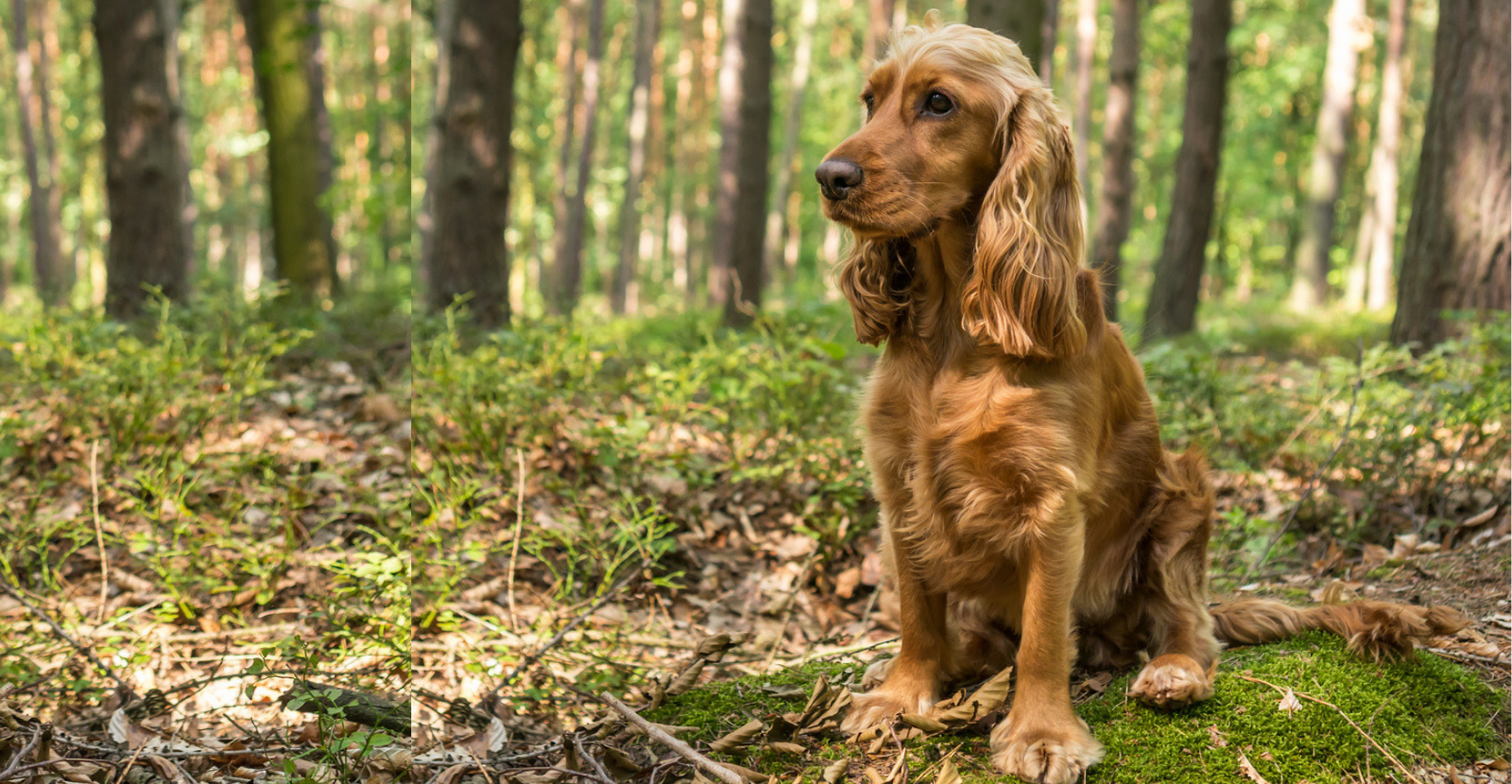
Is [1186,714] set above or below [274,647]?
below

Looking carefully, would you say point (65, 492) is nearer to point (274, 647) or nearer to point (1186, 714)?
point (274, 647)

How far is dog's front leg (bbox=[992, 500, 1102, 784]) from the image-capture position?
227 cm

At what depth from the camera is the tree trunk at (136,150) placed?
21.1ft

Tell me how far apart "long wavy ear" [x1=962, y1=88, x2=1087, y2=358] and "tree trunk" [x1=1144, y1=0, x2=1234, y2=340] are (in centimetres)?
748

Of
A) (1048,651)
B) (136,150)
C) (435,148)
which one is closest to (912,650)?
(1048,651)

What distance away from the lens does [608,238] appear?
3947 centimetres

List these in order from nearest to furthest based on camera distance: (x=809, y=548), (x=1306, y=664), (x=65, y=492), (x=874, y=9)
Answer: (x=1306, y=664) < (x=65, y=492) < (x=809, y=548) < (x=874, y=9)

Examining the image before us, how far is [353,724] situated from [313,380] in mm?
3196

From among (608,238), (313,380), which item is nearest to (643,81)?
(313,380)

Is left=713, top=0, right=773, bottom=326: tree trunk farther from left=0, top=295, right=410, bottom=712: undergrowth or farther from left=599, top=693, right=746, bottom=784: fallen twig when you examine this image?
left=599, top=693, right=746, bottom=784: fallen twig

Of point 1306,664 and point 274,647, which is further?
point 1306,664

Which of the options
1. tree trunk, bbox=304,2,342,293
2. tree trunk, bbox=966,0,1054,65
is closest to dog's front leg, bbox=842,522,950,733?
tree trunk, bbox=966,0,1054,65

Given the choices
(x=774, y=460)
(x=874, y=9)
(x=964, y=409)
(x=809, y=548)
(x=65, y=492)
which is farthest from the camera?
(x=874, y=9)

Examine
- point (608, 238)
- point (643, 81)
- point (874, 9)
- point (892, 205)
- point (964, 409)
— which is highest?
point (874, 9)
